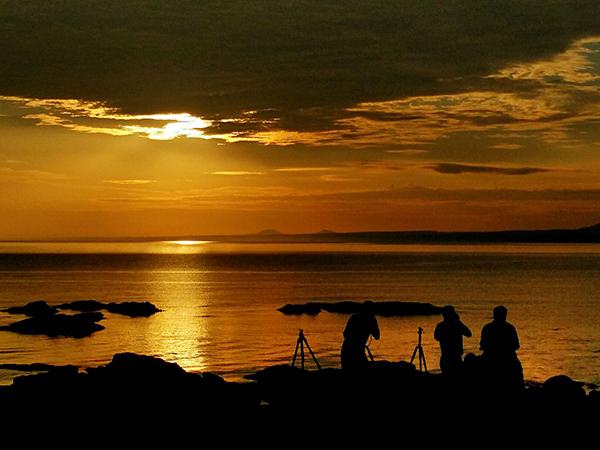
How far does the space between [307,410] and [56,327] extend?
3750 centimetres

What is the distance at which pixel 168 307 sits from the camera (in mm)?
73875

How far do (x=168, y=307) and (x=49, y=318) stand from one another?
2258 centimetres

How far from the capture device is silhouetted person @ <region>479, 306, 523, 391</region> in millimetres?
14992

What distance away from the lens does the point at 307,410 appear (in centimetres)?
1775

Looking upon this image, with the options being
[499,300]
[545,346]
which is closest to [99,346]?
[545,346]

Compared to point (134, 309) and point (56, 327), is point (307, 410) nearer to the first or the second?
point (56, 327)

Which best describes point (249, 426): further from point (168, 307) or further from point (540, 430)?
point (168, 307)

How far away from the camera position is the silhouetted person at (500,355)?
1499 centimetres

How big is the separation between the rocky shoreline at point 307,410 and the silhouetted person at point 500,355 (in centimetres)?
25

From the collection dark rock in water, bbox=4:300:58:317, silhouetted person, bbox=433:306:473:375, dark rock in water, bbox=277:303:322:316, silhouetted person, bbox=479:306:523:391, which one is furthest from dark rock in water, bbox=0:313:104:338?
silhouetted person, bbox=479:306:523:391

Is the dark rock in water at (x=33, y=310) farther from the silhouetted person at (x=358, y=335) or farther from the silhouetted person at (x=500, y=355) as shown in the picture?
the silhouetted person at (x=500, y=355)

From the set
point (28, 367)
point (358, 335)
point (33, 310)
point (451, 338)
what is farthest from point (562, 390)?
point (33, 310)

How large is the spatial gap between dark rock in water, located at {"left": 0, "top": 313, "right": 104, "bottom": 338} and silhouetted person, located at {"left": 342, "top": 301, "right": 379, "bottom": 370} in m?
36.3

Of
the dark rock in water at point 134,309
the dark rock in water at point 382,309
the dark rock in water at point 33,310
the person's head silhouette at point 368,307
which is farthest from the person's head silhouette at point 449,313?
the dark rock in water at point 33,310
